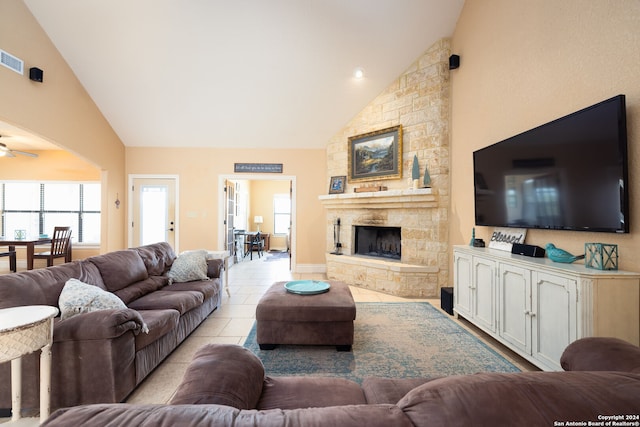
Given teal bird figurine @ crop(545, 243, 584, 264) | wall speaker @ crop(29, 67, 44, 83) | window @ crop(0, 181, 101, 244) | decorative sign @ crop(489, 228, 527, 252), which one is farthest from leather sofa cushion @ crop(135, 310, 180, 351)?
window @ crop(0, 181, 101, 244)

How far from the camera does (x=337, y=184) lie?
17.8 ft

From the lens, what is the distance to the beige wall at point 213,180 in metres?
5.91

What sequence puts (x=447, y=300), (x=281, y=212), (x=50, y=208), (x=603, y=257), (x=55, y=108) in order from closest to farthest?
(x=603, y=257)
(x=447, y=300)
(x=55, y=108)
(x=50, y=208)
(x=281, y=212)

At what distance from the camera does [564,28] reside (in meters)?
2.24

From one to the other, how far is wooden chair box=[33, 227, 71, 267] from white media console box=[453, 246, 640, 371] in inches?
283

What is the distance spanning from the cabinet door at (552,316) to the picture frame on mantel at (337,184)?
11.9 ft

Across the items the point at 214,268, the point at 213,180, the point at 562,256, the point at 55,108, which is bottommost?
the point at 214,268

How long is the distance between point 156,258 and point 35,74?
319cm

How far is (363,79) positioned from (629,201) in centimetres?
379

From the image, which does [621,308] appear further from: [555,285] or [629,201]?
[629,201]

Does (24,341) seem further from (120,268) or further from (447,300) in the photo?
(447,300)

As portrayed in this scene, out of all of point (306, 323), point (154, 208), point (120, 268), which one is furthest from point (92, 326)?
point (154, 208)

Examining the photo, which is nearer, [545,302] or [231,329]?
[545,302]

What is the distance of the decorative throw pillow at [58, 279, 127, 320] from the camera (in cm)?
186
